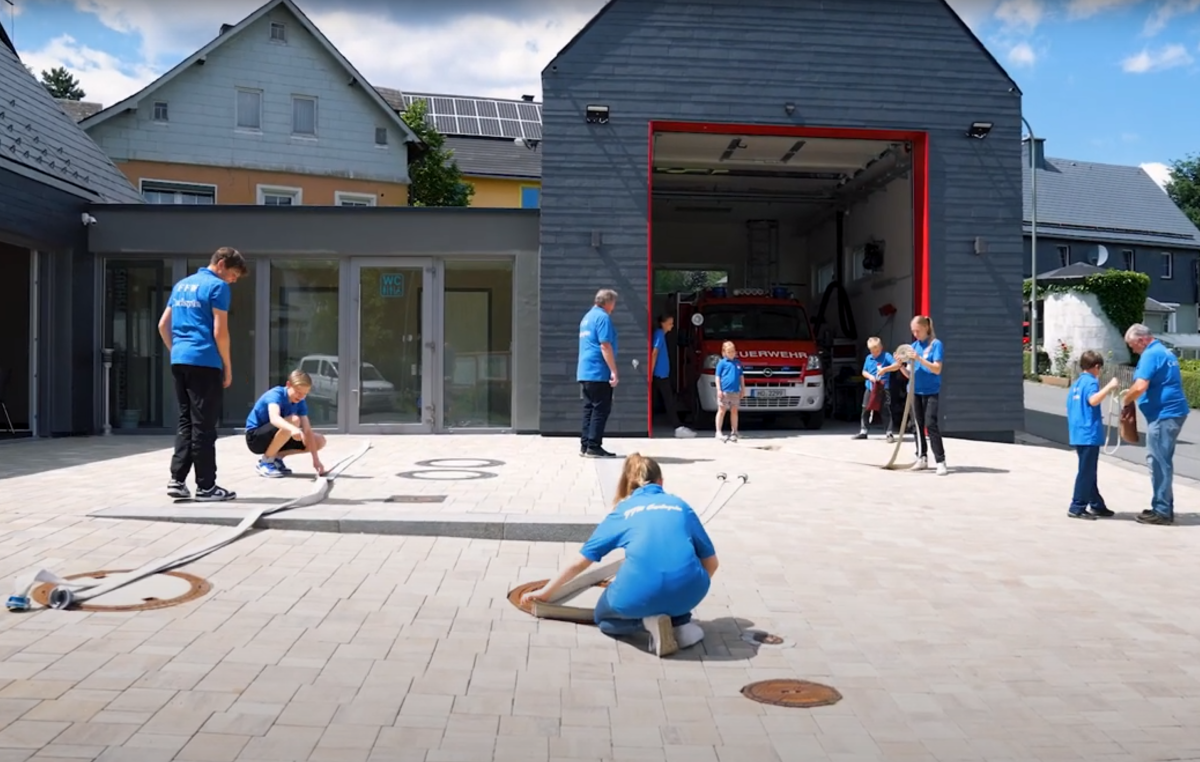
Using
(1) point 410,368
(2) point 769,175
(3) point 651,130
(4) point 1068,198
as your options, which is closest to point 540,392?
(1) point 410,368

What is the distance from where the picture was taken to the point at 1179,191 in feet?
262

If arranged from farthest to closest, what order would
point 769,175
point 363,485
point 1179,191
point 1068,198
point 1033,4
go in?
point 1179,191 → point 1068,198 → point 769,175 → point 363,485 → point 1033,4

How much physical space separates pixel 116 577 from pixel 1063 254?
179ft

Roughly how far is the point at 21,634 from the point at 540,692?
249cm

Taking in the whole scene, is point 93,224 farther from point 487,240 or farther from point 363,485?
→ point 363,485

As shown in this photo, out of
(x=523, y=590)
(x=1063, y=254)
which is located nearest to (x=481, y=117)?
(x=1063, y=254)

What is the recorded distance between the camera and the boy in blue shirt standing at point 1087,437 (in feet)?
31.5

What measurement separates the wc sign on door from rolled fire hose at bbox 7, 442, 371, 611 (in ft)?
26.9

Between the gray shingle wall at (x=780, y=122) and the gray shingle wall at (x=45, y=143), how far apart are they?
705 cm

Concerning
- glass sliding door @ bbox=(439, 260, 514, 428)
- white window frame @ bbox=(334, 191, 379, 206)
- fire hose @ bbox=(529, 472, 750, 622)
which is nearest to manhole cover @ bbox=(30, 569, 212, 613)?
fire hose @ bbox=(529, 472, 750, 622)

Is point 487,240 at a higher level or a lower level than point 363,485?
higher

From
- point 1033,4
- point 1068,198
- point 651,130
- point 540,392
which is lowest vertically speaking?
point 540,392

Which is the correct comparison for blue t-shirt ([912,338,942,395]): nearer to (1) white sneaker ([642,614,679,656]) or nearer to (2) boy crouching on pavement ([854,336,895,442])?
(2) boy crouching on pavement ([854,336,895,442])

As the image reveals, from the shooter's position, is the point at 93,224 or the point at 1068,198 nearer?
the point at 93,224
